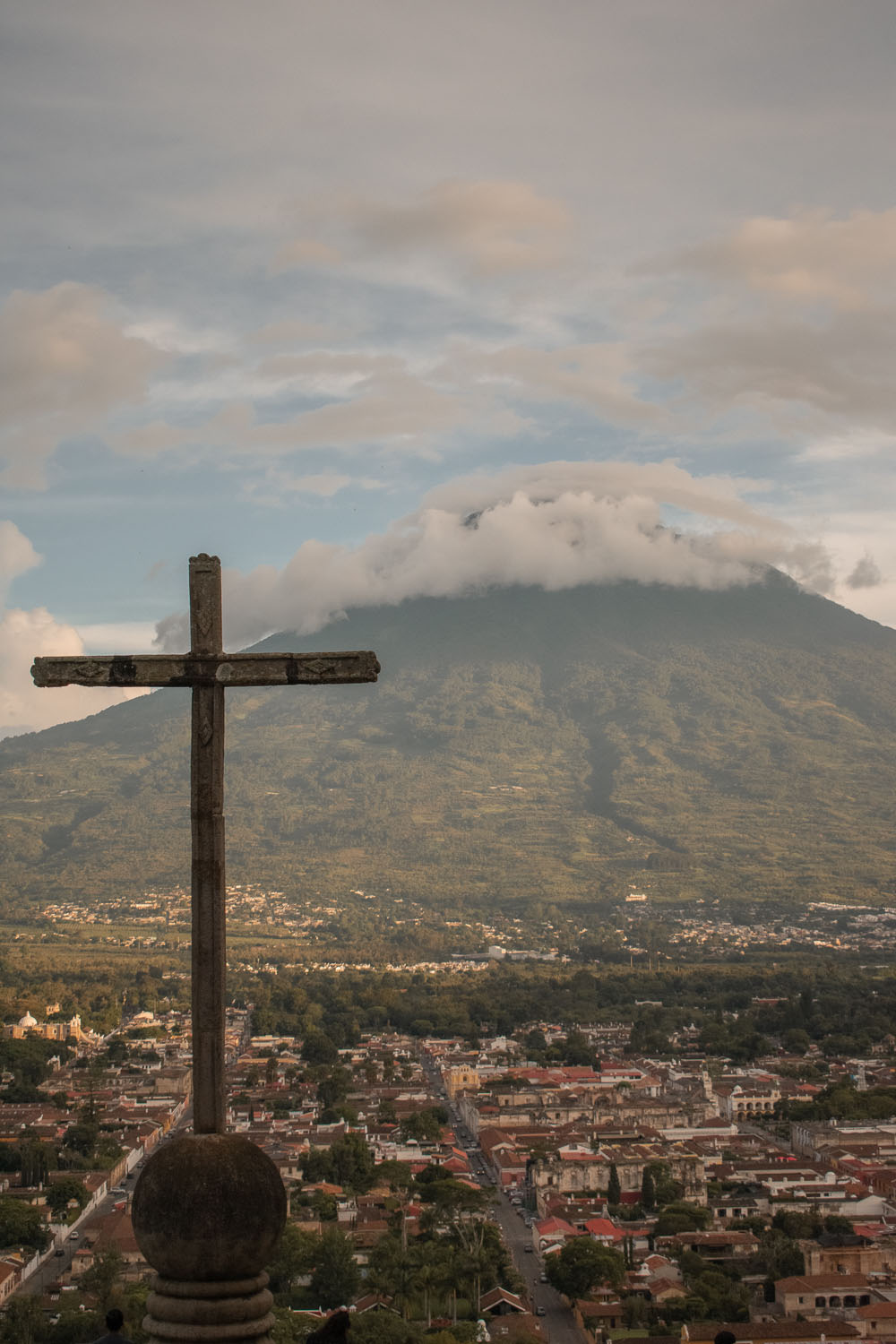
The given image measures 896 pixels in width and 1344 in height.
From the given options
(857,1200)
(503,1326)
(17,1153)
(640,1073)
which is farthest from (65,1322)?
(640,1073)

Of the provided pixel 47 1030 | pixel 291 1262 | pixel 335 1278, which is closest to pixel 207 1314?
pixel 335 1278

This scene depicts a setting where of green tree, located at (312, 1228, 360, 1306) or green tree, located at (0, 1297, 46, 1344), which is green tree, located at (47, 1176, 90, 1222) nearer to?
green tree, located at (312, 1228, 360, 1306)

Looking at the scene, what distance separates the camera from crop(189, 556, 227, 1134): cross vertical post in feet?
18.9

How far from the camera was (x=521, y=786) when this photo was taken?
170750 millimetres

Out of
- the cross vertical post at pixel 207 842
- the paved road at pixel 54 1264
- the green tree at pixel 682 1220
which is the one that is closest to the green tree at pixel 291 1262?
the paved road at pixel 54 1264

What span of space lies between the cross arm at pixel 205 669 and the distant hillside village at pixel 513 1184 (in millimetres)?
12185

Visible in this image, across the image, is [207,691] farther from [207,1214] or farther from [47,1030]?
[47,1030]

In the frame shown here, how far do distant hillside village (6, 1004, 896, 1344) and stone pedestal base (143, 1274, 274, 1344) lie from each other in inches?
483

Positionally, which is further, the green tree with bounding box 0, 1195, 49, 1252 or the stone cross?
the green tree with bounding box 0, 1195, 49, 1252

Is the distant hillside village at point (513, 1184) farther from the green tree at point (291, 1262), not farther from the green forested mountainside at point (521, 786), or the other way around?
the green forested mountainside at point (521, 786)

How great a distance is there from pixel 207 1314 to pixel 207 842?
1677mm

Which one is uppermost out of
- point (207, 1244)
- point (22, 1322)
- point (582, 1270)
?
point (207, 1244)

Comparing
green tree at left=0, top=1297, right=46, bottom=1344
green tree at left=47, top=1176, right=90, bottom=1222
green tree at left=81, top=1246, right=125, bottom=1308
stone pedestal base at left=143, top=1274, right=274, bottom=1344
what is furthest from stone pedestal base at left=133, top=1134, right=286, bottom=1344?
green tree at left=47, top=1176, right=90, bottom=1222

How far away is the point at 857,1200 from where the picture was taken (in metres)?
37.3
